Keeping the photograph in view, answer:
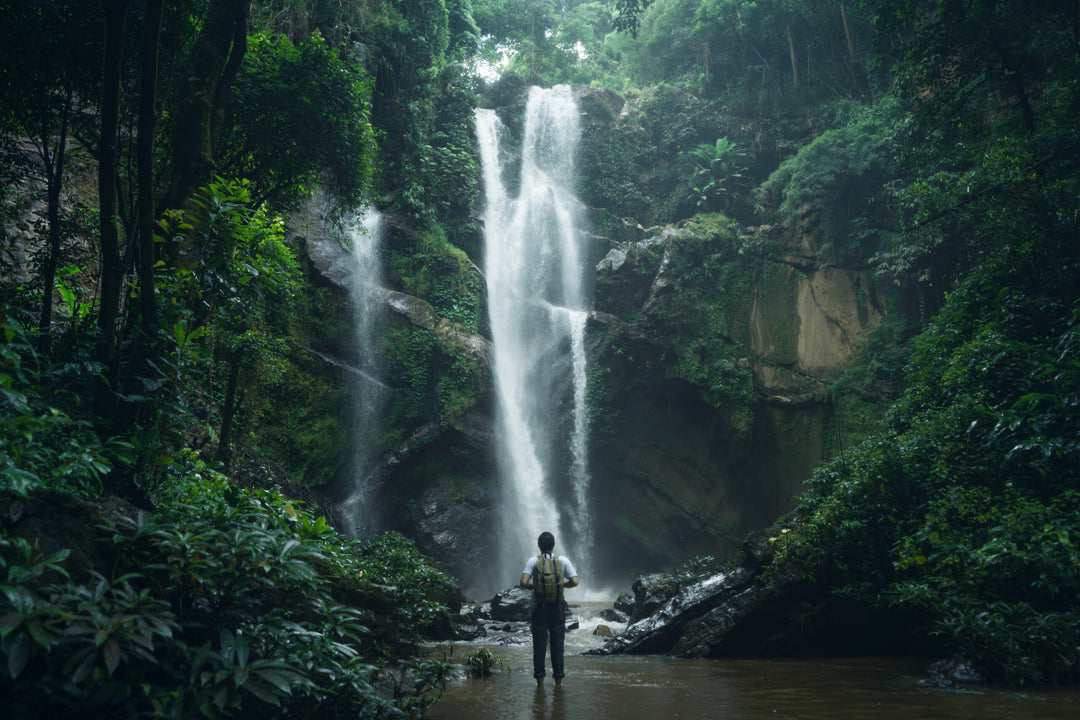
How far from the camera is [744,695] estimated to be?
17.0 ft

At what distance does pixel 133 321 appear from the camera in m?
4.40

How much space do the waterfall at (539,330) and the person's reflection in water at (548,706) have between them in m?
12.1

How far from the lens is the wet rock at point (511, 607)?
1259cm

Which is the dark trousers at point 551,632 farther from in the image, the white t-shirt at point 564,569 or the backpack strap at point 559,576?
the white t-shirt at point 564,569

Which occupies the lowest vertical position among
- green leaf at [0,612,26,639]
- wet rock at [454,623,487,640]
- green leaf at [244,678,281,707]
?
wet rock at [454,623,487,640]

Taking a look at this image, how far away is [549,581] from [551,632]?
49 centimetres

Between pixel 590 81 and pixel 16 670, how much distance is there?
100ft

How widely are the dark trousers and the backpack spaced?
85 millimetres

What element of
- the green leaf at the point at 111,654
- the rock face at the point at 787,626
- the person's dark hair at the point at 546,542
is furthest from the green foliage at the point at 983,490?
the green leaf at the point at 111,654

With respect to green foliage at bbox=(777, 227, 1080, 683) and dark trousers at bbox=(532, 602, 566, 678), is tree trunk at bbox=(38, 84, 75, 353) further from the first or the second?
green foliage at bbox=(777, 227, 1080, 683)

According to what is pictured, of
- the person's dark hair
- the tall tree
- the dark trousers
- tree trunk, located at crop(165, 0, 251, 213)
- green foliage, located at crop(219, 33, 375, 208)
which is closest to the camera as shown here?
tree trunk, located at crop(165, 0, 251, 213)

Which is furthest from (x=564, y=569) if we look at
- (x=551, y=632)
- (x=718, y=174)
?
(x=718, y=174)

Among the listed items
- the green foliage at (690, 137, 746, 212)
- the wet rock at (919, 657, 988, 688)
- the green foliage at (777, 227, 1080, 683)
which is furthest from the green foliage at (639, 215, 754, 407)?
the wet rock at (919, 657, 988, 688)

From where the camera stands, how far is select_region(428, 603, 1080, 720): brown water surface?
172 inches
